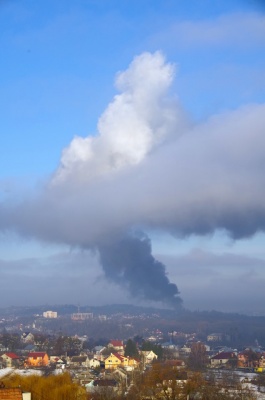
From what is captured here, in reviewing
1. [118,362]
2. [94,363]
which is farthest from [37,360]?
[118,362]

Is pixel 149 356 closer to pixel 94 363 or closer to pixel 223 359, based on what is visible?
pixel 94 363

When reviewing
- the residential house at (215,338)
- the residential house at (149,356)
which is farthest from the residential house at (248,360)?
the residential house at (215,338)

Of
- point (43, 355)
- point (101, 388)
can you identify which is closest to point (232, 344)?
point (43, 355)

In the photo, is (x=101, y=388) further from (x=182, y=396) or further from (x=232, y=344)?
(x=232, y=344)

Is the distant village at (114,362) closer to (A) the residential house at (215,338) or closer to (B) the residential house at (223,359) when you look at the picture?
(B) the residential house at (223,359)

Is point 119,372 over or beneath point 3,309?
beneath

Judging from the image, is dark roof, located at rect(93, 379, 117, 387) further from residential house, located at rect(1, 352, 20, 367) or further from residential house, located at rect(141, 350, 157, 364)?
residential house, located at rect(141, 350, 157, 364)

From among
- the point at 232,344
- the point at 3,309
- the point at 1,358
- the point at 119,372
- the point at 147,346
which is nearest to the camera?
the point at 119,372

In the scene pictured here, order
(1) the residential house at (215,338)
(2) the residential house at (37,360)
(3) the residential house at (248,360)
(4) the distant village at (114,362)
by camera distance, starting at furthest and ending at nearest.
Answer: (1) the residential house at (215,338)
(3) the residential house at (248,360)
(2) the residential house at (37,360)
(4) the distant village at (114,362)

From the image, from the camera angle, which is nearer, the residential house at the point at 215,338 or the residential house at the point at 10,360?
the residential house at the point at 10,360
